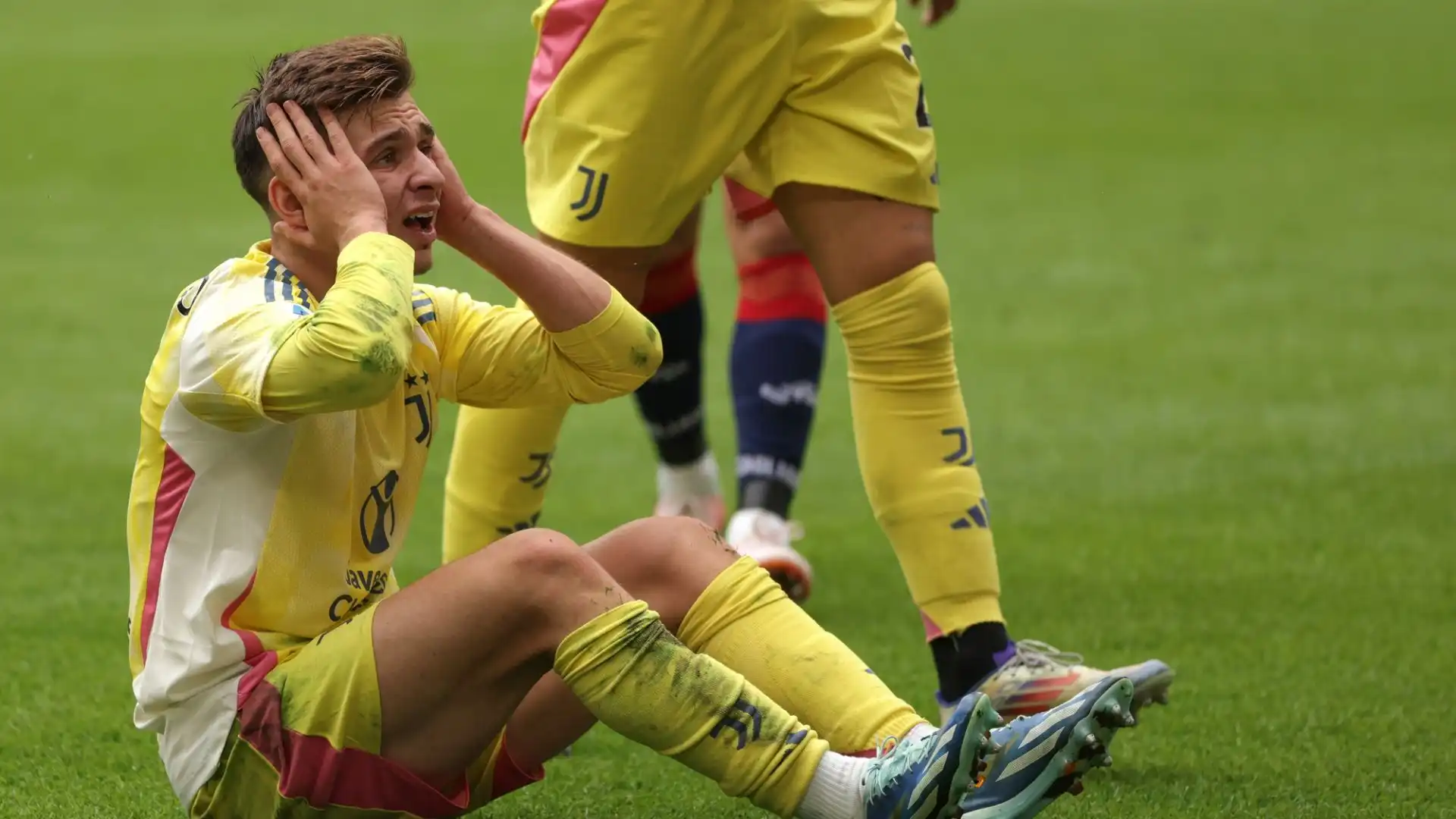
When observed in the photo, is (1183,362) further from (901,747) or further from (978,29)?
(978,29)

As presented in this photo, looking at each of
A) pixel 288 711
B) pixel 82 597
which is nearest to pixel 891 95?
pixel 288 711

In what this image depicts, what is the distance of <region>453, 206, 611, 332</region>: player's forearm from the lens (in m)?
2.48

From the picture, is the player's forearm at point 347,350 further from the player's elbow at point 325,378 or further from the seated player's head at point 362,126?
the seated player's head at point 362,126

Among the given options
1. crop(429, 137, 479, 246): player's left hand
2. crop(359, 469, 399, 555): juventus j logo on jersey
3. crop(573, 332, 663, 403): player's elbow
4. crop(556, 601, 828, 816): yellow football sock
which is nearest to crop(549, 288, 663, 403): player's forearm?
crop(573, 332, 663, 403): player's elbow

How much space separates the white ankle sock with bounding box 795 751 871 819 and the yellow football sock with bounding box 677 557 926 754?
135 millimetres

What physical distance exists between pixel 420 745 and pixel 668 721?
0.29 m

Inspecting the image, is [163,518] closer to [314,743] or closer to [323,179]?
[314,743]

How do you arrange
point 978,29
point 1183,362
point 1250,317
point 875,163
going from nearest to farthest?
point 875,163
point 1183,362
point 1250,317
point 978,29

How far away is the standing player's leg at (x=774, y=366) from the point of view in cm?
394

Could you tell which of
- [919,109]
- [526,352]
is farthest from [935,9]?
[526,352]

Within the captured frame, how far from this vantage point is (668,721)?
2.22m

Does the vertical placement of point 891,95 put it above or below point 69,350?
above

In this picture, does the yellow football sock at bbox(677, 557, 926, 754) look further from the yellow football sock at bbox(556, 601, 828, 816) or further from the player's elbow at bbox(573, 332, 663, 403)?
the player's elbow at bbox(573, 332, 663, 403)

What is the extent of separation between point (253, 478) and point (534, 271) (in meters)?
0.46
